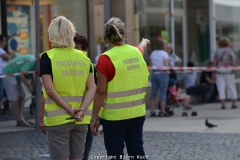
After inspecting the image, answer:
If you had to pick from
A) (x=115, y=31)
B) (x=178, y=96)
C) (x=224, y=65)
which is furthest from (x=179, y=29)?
(x=115, y=31)

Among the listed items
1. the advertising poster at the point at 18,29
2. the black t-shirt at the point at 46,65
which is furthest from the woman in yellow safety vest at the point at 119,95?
the advertising poster at the point at 18,29

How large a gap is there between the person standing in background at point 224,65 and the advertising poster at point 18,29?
4815mm

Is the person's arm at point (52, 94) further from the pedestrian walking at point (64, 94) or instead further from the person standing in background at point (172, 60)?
the person standing in background at point (172, 60)

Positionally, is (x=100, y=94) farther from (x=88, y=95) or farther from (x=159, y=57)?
(x=159, y=57)

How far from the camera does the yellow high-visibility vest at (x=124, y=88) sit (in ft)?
18.0

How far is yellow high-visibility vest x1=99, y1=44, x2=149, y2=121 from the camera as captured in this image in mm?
5500

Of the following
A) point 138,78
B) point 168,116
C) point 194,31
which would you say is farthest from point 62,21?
point 194,31

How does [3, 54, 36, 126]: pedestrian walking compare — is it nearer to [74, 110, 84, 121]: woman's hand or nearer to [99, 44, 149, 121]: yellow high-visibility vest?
[99, 44, 149, 121]: yellow high-visibility vest

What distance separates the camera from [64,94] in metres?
5.34

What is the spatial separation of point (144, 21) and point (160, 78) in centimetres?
410

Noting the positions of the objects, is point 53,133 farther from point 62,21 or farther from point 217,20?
point 217,20

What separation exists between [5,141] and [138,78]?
17.2ft

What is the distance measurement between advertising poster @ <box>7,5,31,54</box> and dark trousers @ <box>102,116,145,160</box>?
34.0 ft

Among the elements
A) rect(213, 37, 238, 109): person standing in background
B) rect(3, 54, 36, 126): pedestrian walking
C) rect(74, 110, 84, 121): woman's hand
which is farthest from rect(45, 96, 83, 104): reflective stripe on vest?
rect(213, 37, 238, 109): person standing in background
